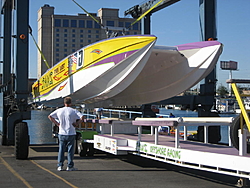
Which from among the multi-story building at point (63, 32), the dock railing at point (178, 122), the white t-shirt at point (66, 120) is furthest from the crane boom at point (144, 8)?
the multi-story building at point (63, 32)

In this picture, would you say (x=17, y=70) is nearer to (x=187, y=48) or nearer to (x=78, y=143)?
(x=78, y=143)

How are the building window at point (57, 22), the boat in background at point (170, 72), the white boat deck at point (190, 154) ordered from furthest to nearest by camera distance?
the building window at point (57, 22), the boat in background at point (170, 72), the white boat deck at point (190, 154)

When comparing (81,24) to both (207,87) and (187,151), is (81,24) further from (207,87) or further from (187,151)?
(187,151)

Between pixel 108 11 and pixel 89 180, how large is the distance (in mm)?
124979

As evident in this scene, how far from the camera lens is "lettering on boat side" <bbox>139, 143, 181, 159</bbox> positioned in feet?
23.5

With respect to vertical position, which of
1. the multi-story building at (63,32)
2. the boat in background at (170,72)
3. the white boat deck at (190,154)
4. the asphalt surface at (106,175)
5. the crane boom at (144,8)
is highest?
the multi-story building at (63,32)

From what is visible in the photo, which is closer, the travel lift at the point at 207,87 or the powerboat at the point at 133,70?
the powerboat at the point at 133,70

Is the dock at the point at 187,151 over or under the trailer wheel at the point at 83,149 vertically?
over

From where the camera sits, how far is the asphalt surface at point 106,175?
730cm

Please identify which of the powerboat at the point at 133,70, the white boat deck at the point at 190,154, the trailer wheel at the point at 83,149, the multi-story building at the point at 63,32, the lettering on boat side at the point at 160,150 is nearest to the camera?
the white boat deck at the point at 190,154

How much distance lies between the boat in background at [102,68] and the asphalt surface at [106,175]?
7.47 ft

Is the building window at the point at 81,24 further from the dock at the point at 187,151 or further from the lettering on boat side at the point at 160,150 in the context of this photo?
the lettering on boat side at the point at 160,150

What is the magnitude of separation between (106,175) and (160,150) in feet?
4.45

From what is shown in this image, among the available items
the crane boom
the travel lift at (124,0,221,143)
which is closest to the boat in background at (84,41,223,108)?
the travel lift at (124,0,221,143)
